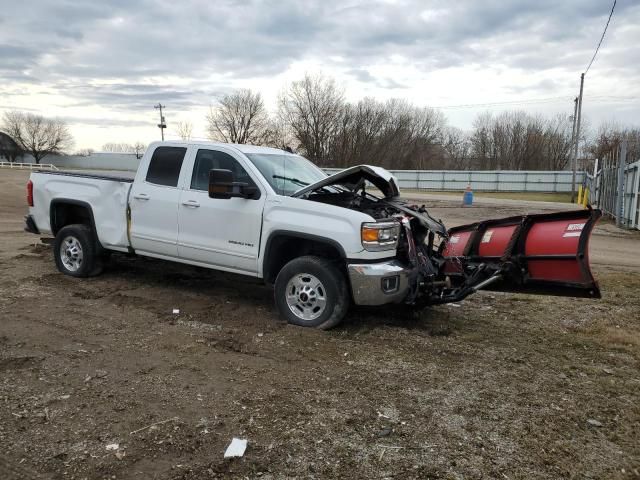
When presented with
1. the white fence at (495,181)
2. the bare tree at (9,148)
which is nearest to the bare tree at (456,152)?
the white fence at (495,181)

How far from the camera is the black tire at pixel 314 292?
5.24m

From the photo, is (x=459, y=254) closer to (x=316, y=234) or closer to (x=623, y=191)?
(x=316, y=234)

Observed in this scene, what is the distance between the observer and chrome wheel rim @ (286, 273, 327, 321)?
17.6 feet

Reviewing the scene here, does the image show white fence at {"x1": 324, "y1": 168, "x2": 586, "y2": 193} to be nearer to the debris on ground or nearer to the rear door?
the rear door

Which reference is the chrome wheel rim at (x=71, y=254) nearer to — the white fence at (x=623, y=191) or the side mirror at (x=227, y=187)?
the side mirror at (x=227, y=187)

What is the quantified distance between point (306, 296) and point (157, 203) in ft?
7.90

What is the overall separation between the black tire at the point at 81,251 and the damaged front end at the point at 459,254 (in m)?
3.38

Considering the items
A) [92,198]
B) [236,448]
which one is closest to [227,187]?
[92,198]

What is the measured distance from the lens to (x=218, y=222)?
600 cm

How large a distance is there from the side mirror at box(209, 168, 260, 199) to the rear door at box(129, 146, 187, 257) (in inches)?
40.4

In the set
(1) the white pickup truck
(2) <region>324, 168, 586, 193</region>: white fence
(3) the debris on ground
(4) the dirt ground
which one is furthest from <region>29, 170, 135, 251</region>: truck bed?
(2) <region>324, 168, 586, 193</region>: white fence

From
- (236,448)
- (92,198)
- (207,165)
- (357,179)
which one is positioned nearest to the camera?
(236,448)

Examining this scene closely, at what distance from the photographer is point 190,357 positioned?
15.2 feet

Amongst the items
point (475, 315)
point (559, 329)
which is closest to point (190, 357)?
point (475, 315)
